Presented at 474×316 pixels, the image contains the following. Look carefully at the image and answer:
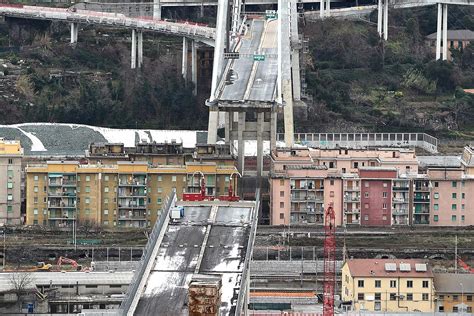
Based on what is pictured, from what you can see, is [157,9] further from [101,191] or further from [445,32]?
[101,191]

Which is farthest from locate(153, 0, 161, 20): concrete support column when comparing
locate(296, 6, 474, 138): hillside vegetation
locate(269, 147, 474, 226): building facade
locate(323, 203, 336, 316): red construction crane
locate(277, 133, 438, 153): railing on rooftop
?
locate(323, 203, 336, 316): red construction crane

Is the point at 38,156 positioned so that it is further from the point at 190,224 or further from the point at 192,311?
the point at 192,311

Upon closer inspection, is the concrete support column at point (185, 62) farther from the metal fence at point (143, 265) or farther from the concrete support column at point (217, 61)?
the metal fence at point (143, 265)

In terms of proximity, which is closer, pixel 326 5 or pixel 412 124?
pixel 412 124

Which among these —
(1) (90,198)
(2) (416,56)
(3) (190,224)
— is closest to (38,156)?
(1) (90,198)

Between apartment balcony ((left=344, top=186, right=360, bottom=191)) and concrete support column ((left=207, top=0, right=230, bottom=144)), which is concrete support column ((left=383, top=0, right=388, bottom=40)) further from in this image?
apartment balcony ((left=344, top=186, right=360, bottom=191))

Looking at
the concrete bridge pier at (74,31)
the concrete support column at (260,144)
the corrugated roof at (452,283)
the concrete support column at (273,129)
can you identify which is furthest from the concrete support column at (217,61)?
the corrugated roof at (452,283)
